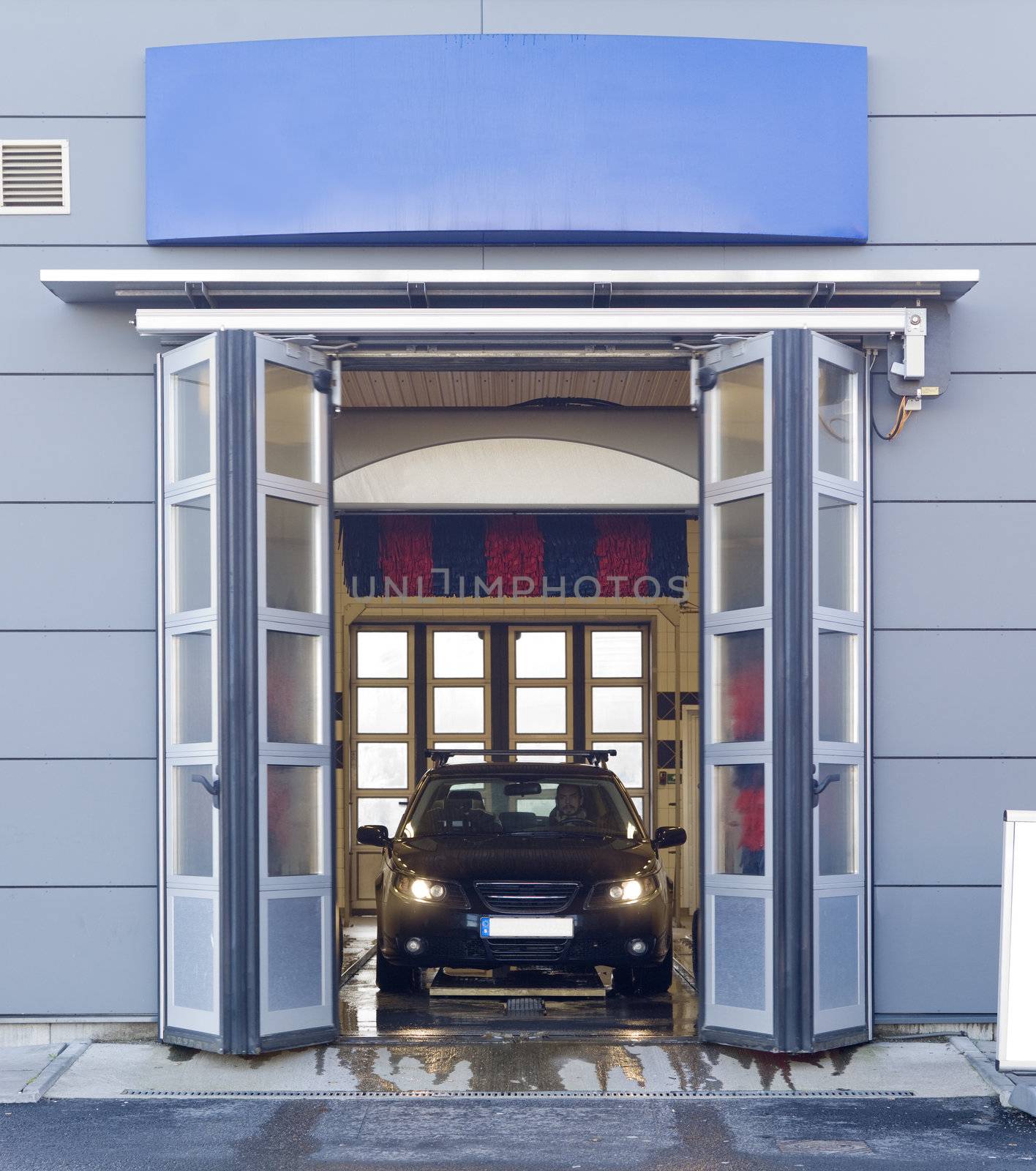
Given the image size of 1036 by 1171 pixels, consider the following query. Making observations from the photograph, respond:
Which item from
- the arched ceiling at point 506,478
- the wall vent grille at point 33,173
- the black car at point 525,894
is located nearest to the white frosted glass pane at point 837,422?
the arched ceiling at point 506,478

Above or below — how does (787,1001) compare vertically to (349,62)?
below

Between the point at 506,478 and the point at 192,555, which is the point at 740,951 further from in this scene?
the point at 506,478

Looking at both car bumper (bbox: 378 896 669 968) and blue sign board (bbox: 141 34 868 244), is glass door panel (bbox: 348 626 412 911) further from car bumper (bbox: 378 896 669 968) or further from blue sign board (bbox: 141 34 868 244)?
blue sign board (bbox: 141 34 868 244)

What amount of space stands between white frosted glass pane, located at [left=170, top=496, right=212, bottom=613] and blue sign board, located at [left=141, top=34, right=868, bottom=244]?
142cm

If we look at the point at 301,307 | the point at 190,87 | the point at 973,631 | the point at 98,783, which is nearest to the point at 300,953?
the point at 98,783

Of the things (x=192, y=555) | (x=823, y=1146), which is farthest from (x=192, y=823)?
(x=823, y=1146)

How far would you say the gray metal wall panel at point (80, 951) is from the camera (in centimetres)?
780

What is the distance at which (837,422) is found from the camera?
788 cm

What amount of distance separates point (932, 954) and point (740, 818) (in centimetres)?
123

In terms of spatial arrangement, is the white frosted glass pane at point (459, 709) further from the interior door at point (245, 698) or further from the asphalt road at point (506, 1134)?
the asphalt road at point (506, 1134)

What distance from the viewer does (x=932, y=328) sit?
795 centimetres

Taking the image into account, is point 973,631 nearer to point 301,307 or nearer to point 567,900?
point 567,900

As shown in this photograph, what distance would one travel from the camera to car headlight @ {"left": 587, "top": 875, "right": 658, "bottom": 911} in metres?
8.65

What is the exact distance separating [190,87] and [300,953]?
4.44 meters
